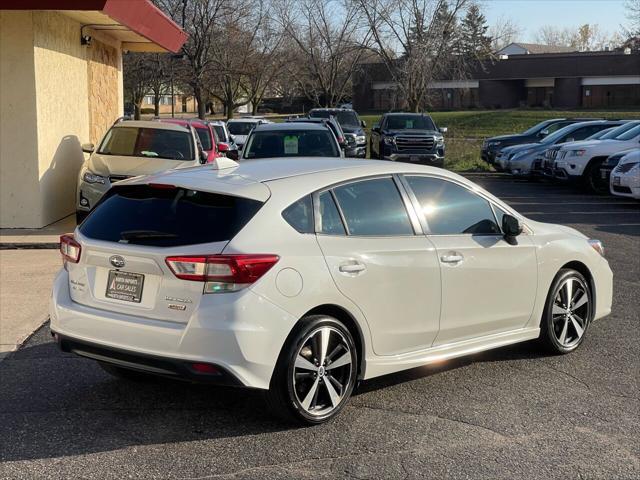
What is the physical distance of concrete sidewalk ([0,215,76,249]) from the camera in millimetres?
11961

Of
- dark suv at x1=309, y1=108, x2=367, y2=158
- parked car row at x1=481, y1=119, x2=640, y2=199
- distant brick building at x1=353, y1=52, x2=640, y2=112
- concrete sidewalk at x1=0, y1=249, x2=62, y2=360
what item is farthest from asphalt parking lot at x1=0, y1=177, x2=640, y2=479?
distant brick building at x1=353, y1=52, x2=640, y2=112

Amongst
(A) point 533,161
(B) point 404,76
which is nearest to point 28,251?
(A) point 533,161

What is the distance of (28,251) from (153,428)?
287 inches

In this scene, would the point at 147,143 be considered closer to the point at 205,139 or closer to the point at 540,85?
the point at 205,139

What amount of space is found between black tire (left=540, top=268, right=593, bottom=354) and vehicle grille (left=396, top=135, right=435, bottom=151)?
62.2 feet

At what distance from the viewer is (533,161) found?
77.5ft

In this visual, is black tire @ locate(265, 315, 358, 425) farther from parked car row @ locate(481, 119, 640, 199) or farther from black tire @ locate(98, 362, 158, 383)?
parked car row @ locate(481, 119, 640, 199)

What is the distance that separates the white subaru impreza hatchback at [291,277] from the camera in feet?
15.6

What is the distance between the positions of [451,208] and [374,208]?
756mm

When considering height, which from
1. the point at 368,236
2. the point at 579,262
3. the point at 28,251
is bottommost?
the point at 28,251

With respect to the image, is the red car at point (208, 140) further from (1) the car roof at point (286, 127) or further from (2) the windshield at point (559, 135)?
(2) the windshield at point (559, 135)

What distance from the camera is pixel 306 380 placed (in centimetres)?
511

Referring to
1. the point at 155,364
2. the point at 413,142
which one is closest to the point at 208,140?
the point at 413,142

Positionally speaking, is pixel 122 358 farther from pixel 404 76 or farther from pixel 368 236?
pixel 404 76
